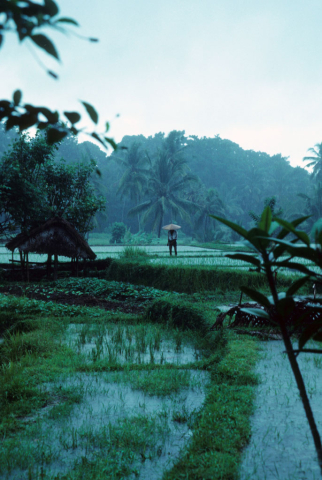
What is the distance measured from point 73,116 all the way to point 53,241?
9.87 metres

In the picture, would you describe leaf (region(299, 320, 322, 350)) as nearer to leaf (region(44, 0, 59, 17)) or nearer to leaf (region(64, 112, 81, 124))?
leaf (region(64, 112, 81, 124))

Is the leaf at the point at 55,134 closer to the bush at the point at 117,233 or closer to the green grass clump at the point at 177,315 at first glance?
the green grass clump at the point at 177,315

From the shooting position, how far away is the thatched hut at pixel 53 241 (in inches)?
407

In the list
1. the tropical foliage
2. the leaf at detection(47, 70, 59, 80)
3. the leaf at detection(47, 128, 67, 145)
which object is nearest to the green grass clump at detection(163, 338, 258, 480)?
the leaf at detection(47, 128, 67, 145)

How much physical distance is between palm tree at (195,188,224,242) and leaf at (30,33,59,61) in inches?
1070

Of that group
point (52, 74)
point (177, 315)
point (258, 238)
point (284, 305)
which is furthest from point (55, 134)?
point (177, 315)

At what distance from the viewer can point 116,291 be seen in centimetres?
813

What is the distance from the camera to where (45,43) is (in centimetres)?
78

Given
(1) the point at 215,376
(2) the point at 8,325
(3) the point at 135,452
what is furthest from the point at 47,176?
(3) the point at 135,452

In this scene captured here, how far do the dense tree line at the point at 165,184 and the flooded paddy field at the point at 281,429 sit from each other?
7566 mm

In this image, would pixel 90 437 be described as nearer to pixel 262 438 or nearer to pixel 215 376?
pixel 262 438

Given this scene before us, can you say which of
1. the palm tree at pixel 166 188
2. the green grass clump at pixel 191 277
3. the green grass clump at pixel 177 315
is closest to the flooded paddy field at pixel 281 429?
the green grass clump at pixel 177 315

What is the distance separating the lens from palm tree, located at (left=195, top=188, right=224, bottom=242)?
2819 cm

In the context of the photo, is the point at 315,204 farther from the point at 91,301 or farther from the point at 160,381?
the point at 160,381
